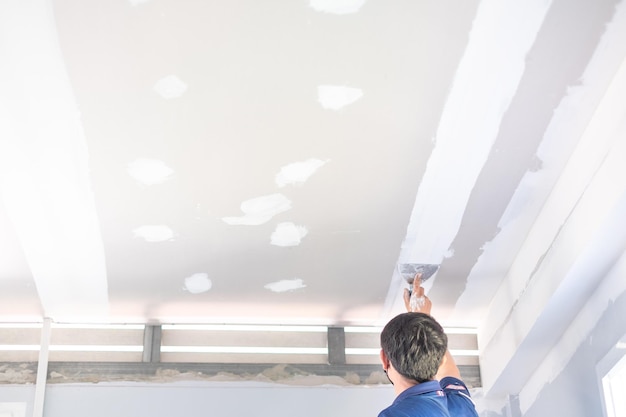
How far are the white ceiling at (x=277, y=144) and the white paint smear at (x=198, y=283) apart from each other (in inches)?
0.7

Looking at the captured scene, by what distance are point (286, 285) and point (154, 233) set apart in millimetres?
692

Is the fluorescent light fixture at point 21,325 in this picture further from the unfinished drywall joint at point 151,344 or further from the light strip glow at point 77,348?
the unfinished drywall joint at point 151,344

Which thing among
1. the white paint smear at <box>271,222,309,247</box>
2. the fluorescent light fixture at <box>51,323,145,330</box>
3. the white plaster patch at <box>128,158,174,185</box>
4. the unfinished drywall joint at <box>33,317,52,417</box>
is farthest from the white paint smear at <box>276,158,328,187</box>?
the unfinished drywall joint at <box>33,317,52,417</box>

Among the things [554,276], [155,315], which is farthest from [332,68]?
[155,315]

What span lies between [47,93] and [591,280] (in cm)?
214

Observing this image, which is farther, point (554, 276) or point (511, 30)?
point (554, 276)

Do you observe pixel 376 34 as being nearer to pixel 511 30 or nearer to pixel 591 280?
pixel 511 30

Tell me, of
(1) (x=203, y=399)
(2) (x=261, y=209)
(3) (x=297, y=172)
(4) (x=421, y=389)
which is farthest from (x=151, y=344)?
(4) (x=421, y=389)

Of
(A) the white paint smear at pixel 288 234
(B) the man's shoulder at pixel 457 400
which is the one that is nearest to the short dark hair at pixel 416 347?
(B) the man's shoulder at pixel 457 400

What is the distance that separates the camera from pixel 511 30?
264 cm

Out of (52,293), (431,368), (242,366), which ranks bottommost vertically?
(431,368)

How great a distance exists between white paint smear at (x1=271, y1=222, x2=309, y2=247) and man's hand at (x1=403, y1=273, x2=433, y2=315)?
1.61 feet

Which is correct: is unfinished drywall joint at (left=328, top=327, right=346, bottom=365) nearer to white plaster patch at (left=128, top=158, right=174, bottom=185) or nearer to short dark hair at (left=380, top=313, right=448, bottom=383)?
white plaster patch at (left=128, top=158, right=174, bottom=185)

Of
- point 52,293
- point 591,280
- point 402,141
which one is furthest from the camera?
point 52,293
